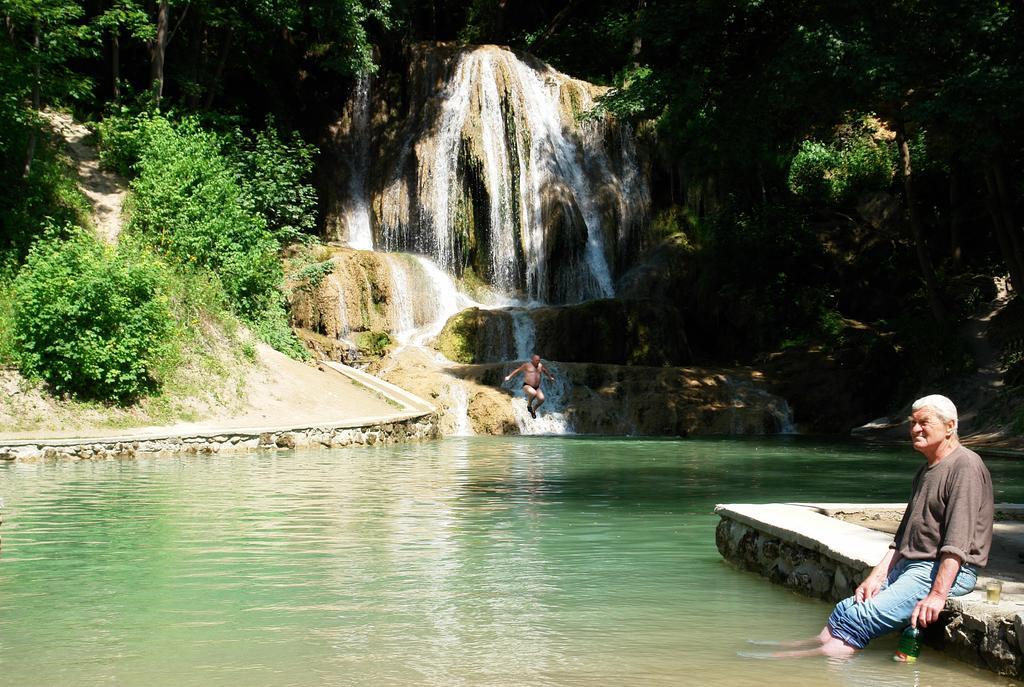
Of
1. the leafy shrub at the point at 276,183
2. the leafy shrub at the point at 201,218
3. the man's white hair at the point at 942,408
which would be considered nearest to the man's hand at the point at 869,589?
the man's white hair at the point at 942,408

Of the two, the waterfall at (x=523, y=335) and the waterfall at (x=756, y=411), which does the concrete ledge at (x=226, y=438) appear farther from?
the waterfall at (x=756, y=411)

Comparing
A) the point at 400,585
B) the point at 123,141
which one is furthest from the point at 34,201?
the point at 400,585

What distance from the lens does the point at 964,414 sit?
25.2 metres

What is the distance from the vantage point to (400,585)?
7602 mm

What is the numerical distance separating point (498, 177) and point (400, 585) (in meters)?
28.6

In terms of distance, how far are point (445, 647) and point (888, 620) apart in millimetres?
2230

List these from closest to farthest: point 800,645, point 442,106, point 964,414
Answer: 1. point 800,645
2. point 964,414
3. point 442,106

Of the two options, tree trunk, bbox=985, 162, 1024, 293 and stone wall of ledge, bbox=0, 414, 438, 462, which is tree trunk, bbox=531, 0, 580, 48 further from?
stone wall of ledge, bbox=0, 414, 438, 462

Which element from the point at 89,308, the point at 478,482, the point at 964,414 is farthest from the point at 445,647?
the point at 964,414

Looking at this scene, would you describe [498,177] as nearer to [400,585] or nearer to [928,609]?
[400,585]

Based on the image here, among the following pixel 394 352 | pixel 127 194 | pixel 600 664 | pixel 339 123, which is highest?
pixel 339 123

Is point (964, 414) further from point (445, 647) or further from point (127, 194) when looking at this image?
point (445, 647)

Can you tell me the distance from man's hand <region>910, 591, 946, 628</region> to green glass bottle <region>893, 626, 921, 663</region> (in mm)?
84

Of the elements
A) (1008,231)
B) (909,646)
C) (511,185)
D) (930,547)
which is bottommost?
(909,646)
